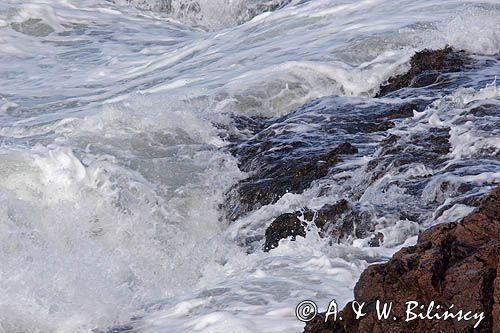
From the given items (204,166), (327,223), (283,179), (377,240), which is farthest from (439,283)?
(204,166)

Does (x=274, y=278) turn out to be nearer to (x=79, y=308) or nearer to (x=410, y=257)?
(x=79, y=308)

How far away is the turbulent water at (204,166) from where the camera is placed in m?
4.12

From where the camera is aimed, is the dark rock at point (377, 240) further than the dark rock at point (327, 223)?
No

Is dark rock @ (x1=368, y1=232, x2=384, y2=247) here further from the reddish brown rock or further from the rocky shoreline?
the reddish brown rock

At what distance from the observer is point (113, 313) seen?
3.93m

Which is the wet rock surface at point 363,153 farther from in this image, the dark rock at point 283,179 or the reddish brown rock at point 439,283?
the reddish brown rock at point 439,283

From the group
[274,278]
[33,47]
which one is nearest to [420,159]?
[274,278]

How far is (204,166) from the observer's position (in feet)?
26.2

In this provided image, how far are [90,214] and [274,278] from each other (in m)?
3.40

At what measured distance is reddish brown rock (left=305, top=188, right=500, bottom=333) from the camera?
2637mm

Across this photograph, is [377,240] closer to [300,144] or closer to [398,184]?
[398,184]

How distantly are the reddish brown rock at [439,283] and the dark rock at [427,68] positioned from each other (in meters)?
5.76

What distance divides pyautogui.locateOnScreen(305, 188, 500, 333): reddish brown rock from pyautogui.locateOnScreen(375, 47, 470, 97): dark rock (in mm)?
5756

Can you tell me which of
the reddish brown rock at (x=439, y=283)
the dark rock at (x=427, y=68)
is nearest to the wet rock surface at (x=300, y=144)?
the dark rock at (x=427, y=68)
